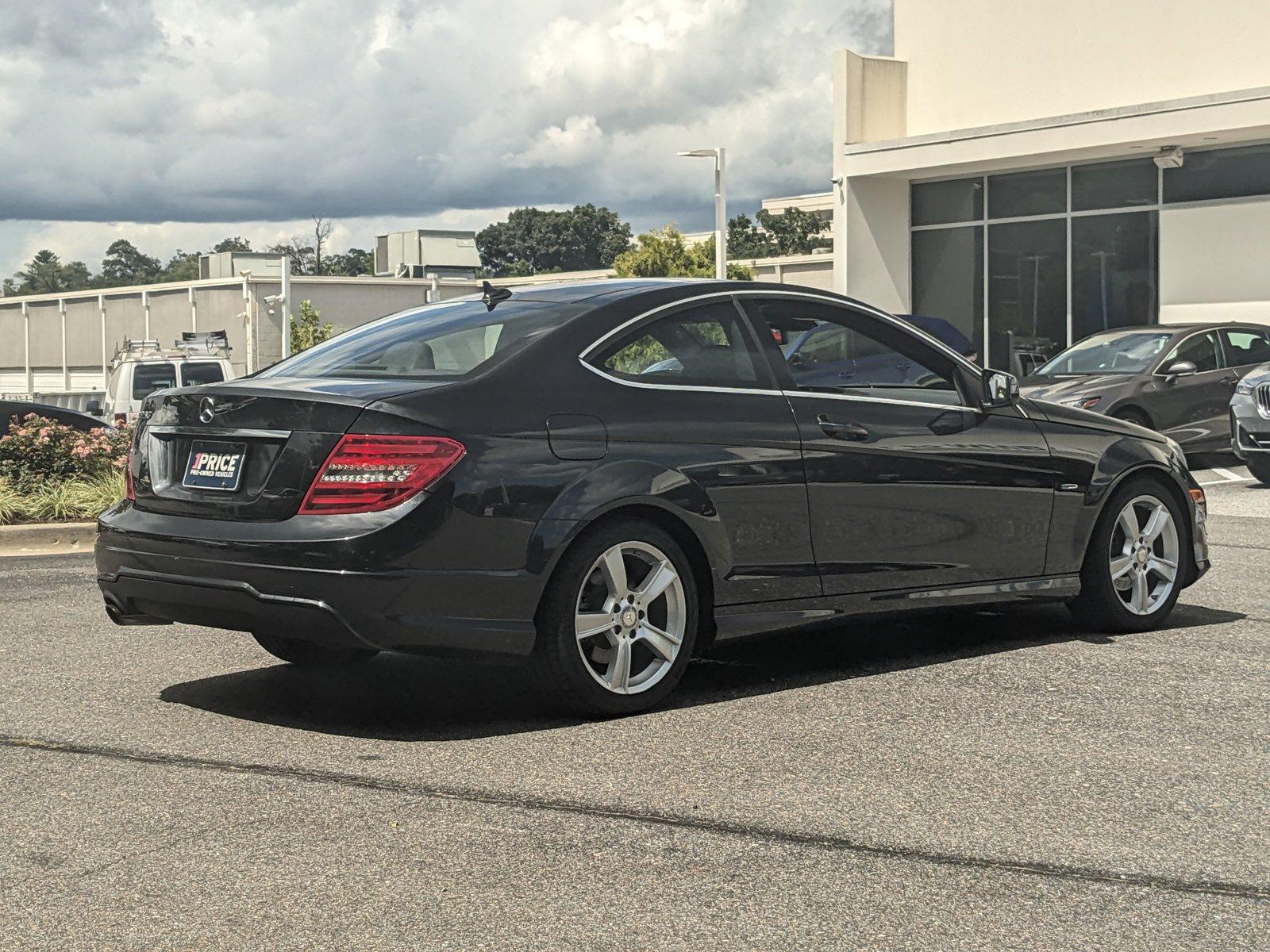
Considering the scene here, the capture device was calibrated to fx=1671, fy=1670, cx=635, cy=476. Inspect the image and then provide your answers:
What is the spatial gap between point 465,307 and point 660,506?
1.33 meters

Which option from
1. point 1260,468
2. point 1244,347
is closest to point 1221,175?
point 1244,347

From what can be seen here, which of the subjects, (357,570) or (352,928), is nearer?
(352,928)

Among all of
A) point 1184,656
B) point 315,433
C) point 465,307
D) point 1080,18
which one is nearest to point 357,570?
point 315,433

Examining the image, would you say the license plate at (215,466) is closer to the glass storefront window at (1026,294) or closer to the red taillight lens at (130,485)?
the red taillight lens at (130,485)

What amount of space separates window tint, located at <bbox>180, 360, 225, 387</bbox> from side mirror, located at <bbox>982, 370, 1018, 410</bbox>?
1794 centimetres

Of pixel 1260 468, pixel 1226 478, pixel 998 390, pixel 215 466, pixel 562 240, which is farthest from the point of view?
pixel 562 240

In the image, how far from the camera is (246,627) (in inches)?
223

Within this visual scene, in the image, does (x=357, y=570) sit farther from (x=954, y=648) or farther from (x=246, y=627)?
(x=954, y=648)

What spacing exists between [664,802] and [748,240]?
355ft

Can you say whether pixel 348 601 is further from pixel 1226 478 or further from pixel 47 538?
pixel 1226 478

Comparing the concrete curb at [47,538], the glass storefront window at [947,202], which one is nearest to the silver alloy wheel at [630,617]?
the concrete curb at [47,538]

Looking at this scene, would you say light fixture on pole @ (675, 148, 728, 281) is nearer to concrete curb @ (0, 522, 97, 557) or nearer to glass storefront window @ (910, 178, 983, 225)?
glass storefront window @ (910, 178, 983, 225)

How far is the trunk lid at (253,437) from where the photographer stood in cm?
554

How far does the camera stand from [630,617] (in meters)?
5.90
